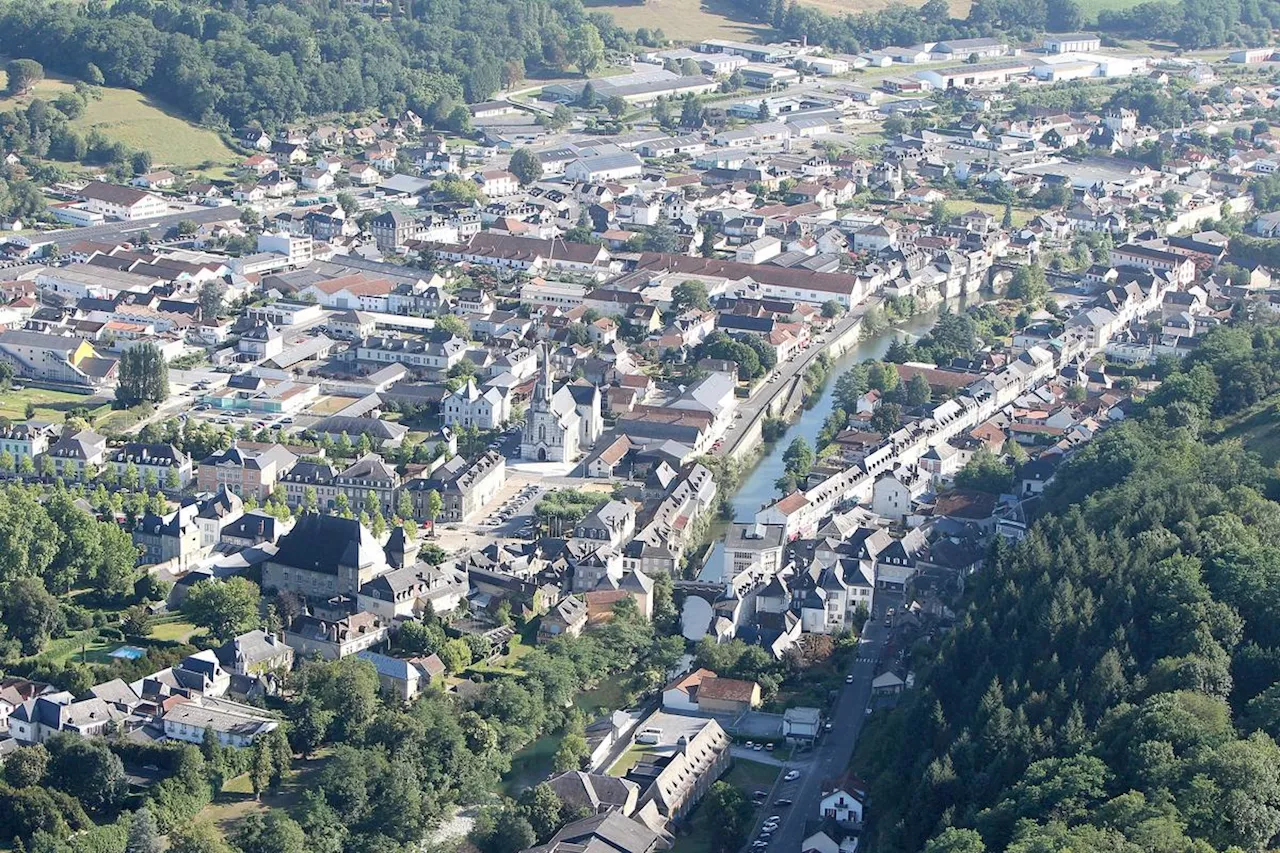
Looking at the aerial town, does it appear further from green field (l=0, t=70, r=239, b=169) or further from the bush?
green field (l=0, t=70, r=239, b=169)

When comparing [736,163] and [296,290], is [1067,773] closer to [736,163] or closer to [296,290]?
[296,290]

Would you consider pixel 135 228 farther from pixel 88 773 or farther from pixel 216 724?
pixel 88 773

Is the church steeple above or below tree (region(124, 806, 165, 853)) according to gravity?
above

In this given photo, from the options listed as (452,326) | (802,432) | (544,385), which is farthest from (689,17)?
(544,385)

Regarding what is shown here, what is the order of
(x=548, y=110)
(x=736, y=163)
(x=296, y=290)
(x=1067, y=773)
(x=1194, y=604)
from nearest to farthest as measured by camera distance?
(x=1067, y=773) < (x=1194, y=604) < (x=296, y=290) < (x=736, y=163) < (x=548, y=110)

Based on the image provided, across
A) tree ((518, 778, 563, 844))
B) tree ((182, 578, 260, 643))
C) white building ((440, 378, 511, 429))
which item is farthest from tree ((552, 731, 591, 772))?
white building ((440, 378, 511, 429))

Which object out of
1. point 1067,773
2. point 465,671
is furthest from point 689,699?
point 1067,773
